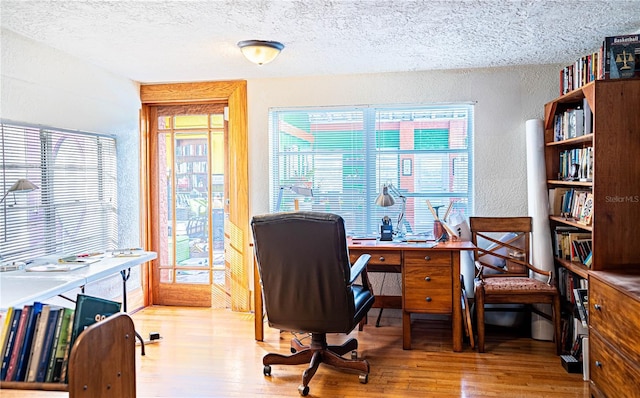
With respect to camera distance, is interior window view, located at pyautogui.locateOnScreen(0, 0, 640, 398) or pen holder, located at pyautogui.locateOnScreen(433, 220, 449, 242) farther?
pen holder, located at pyautogui.locateOnScreen(433, 220, 449, 242)

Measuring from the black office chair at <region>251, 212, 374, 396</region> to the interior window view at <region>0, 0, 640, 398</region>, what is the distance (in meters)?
0.01

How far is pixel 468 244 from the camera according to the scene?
375 centimetres

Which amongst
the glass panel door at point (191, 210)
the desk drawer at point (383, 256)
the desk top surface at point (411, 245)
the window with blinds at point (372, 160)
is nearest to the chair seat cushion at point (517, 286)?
the desk top surface at point (411, 245)

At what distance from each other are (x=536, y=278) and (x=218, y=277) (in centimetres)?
277

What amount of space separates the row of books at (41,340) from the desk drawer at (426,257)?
2316 millimetres

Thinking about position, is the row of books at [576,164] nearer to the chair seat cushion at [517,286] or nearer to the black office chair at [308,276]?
the chair seat cushion at [517,286]

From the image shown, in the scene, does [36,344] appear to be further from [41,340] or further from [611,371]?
[611,371]

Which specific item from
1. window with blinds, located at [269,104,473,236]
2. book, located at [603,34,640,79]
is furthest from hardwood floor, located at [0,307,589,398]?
book, located at [603,34,640,79]

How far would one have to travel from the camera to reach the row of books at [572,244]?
360 cm

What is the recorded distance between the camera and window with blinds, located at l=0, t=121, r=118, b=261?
Answer: 10.3 feet

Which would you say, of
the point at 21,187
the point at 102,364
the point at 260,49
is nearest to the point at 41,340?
the point at 102,364

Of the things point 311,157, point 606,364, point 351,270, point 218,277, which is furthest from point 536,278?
point 218,277

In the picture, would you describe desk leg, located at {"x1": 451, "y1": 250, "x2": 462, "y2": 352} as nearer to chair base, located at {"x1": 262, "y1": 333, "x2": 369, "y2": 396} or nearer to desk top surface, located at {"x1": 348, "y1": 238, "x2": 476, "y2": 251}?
desk top surface, located at {"x1": 348, "y1": 238, "x2": 476, "y2": 251}

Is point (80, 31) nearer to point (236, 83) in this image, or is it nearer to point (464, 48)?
point (236, 83)
